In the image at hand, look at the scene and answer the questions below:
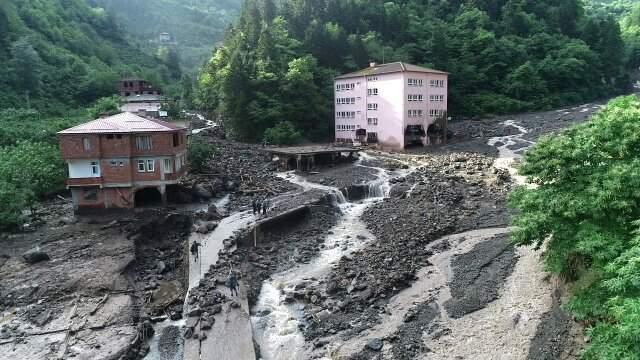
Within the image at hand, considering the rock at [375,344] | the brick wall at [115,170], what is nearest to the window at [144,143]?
the brick wall at [115,170]

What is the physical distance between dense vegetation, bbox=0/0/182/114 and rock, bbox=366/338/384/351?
63323mm

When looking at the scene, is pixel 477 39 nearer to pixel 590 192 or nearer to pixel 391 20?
pixel 391 20

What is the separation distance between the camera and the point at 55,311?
23.0m

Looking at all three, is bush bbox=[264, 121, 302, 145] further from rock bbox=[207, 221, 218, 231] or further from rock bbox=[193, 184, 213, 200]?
rock bbox=[207, 221, 218, 231]

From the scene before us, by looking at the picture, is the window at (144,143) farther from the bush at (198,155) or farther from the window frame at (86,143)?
the bush at (198,155)

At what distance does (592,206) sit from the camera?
667 inches

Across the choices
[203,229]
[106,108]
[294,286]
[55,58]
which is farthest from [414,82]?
[55,58]

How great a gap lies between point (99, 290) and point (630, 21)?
148 m

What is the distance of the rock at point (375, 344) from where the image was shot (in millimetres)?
19500

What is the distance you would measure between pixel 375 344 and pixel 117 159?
80.5ft

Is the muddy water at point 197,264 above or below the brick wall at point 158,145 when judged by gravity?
below

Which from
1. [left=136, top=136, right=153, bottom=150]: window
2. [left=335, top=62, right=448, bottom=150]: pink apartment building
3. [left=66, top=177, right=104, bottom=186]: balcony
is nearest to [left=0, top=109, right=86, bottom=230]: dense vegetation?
[left=66, top=177, right=104, bottom=186]: balcony

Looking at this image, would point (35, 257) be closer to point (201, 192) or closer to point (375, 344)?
point (201, 192)

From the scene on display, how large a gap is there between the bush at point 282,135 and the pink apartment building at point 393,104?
7.62 m
